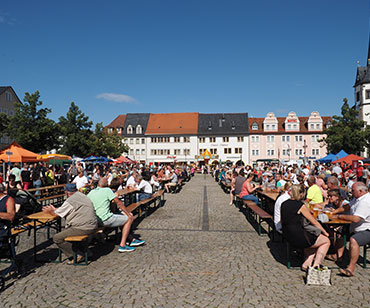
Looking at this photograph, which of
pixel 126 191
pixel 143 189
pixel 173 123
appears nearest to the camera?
pixel 126 191

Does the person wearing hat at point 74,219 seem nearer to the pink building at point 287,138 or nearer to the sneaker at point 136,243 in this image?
the sneaker at point 136,243

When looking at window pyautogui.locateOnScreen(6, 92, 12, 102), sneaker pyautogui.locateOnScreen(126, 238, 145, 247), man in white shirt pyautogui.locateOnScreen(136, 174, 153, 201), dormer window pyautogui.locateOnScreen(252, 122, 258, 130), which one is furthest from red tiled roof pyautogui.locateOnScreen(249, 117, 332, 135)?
sneaker pyautogui.locateOnScreen(126, 238, 145, 247)

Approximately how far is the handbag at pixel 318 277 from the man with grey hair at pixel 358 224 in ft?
2.08

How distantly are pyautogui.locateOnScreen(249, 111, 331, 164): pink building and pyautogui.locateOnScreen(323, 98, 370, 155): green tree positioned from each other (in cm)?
2557

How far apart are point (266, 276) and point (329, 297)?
3.64 ft

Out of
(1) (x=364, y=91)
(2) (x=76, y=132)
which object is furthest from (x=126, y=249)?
(1) (x=364, y=91)

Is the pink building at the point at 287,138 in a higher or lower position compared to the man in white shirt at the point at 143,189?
higher

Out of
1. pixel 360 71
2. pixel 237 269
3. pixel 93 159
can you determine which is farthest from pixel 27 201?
pixel 360 71

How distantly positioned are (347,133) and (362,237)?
4016 cm

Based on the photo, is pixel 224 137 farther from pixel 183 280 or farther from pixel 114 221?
pixel 183 280

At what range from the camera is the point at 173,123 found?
75312 millimetres

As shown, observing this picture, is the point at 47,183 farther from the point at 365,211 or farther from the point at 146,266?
the point at 365,211

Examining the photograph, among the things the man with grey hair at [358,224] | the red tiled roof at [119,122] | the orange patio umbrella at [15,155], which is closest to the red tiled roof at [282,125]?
the red tiled roof at [119,122]

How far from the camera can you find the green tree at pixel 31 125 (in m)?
34.8
